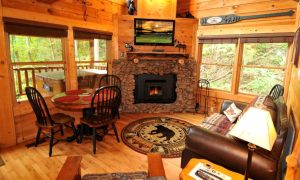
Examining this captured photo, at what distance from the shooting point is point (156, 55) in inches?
180

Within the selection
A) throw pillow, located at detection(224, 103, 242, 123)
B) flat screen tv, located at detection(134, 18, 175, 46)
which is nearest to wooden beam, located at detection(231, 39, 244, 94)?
throw pillow, located at detection(224, 103, 242, 123)

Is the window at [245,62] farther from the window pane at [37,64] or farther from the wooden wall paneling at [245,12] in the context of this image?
the window pane at [37,64]

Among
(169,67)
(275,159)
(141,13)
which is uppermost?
(141,13)

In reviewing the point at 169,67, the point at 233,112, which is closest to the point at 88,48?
the point at 169,67

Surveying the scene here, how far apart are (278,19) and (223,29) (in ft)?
3.42

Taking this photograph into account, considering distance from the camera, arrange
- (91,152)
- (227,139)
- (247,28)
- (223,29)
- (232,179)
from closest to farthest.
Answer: (232,179)
(227,139)
(91,152)
(247,28)
(223,29)

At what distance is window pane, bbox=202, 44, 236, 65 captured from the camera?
169 inches

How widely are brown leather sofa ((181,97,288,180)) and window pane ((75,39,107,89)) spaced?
9.31 ft

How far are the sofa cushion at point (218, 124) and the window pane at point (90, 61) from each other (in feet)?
8.79

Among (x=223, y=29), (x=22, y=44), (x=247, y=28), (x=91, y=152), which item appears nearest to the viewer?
(x=91, y=152)

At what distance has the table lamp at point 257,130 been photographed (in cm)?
112

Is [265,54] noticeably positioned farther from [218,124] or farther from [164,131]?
[164,131]

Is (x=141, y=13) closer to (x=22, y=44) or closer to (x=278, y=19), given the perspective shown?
(x=22, y=44)

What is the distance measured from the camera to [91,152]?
9.00ft
